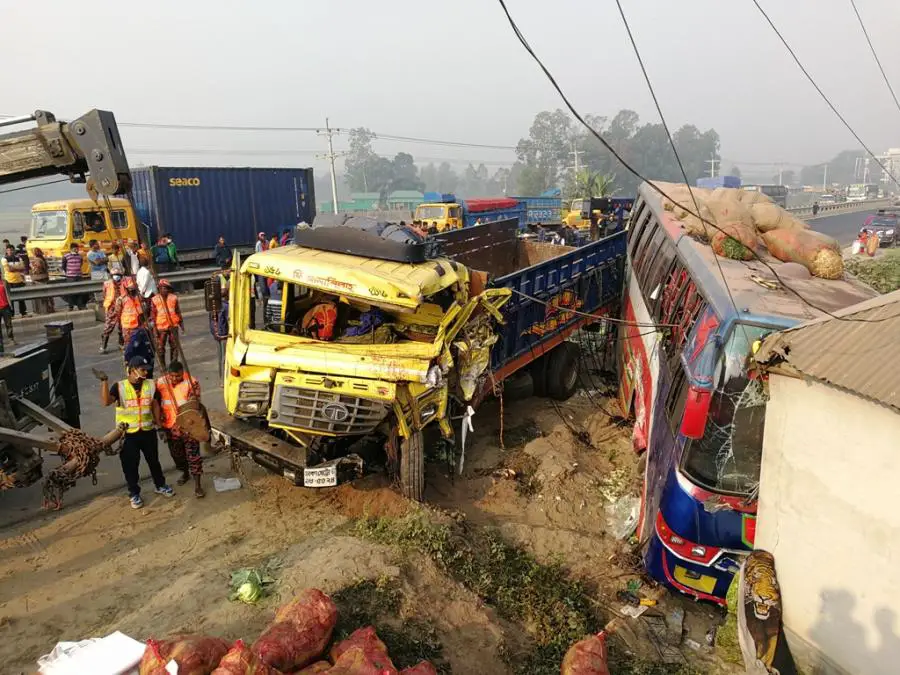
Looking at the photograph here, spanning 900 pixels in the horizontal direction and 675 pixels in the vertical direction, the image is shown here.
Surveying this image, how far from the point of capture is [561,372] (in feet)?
29.2

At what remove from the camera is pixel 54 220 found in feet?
50.1

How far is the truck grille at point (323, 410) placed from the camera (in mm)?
5059

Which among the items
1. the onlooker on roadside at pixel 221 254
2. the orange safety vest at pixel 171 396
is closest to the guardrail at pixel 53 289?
the onlooker on roadside at pixel 221 254

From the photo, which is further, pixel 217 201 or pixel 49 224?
pixel 217 201

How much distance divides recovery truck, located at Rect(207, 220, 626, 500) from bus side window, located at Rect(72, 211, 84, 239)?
1045cm

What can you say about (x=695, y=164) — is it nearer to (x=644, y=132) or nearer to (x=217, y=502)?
(x=644, y=132)

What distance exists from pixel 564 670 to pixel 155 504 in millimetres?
4401

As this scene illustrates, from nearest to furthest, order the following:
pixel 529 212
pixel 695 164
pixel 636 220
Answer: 1. pixel 636 220
2. pixel 529 212
3. pixel 695 164

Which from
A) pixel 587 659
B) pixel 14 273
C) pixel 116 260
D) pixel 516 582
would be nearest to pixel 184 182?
pixel 14 273

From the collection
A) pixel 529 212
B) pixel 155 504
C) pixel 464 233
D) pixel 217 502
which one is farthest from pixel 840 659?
pixel 529 212

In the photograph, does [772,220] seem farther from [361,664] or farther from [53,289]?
[53,289]

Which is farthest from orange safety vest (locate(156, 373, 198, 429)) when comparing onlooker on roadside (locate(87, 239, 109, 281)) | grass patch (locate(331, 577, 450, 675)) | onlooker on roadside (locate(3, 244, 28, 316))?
→ onlooker on roadside (locate(3, 244, 28, 316))

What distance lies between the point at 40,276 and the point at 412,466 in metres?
13.3

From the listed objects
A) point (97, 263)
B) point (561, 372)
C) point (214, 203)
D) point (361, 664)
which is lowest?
point (561, 372)
